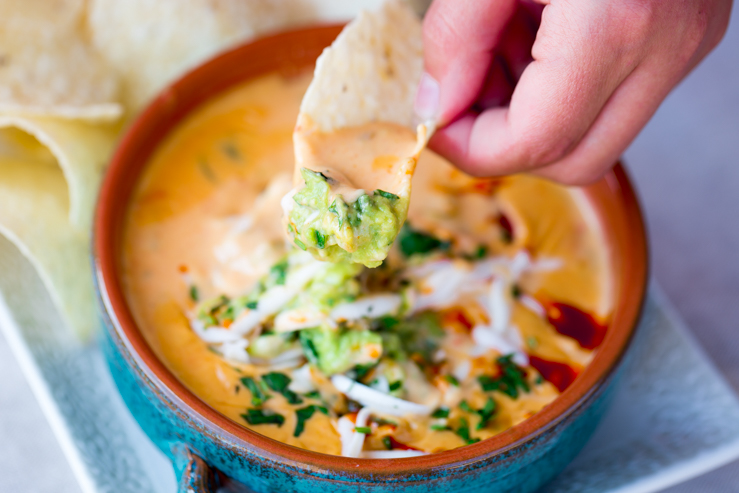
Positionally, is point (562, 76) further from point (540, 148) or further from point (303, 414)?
point (303, 414)

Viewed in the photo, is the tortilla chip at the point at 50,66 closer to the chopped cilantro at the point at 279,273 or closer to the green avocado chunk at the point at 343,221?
the chopped cilantro at the point at 279,273

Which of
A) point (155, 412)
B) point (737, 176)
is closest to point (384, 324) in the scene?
point (155, 412)

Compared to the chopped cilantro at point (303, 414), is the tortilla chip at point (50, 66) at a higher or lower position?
higher

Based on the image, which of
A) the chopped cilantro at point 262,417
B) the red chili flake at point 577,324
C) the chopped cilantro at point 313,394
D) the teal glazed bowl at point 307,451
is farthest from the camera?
the red chili flake at point 577,324

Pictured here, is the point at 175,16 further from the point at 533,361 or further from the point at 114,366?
the point at 533,361

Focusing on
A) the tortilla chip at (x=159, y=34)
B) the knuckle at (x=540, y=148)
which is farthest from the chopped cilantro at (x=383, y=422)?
the tortilla chip at (x=159, y=34)

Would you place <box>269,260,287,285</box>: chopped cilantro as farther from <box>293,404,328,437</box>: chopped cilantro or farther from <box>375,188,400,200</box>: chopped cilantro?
<box>375,188,400,200</box>: chopped cilantro
